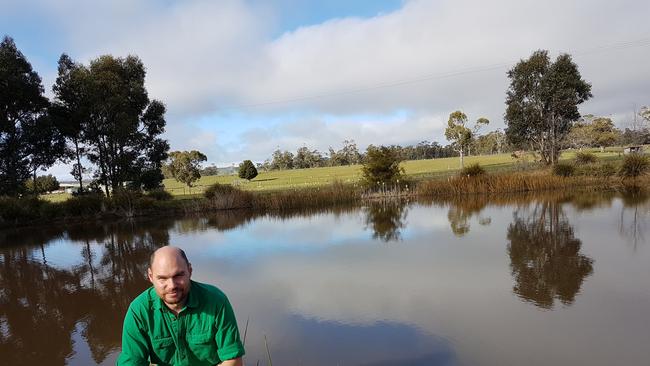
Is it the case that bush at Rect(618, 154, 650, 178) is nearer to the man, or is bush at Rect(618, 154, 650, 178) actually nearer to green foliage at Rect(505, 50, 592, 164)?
green foliage at Rect(505, 50, 592, 164)

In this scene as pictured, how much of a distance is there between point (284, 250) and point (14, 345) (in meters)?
5.28

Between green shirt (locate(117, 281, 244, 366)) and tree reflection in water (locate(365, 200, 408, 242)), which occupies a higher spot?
green shirt (locate(117, 281, 244, 366))

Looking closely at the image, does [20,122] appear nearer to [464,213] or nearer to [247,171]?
[464,213]

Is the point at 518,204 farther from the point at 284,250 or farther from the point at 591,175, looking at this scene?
the point at 284,250

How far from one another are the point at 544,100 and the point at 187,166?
2548 cm

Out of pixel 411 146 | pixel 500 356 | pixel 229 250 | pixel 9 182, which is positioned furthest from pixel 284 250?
pixel 411 146

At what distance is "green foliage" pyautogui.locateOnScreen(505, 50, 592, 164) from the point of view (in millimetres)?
20688

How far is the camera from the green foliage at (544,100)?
20.7 m

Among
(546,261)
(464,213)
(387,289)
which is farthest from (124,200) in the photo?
(546,261)

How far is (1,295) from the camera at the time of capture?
7.29 metres

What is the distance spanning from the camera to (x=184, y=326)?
6.75 feet

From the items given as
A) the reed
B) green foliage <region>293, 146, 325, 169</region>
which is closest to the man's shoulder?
the reed

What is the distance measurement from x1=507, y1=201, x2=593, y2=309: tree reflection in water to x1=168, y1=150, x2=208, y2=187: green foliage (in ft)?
91.4

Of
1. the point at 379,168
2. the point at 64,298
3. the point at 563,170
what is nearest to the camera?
the point at 64,298
